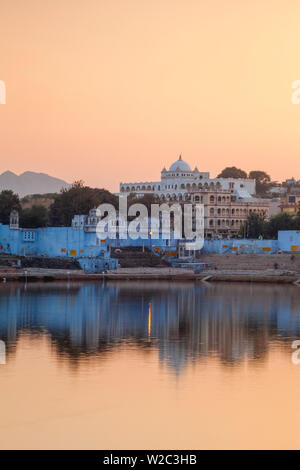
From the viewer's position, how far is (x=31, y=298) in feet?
151

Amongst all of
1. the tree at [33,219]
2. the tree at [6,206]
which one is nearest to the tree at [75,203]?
the tree at [33,219]

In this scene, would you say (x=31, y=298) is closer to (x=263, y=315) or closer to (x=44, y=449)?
(x=263, y=315)

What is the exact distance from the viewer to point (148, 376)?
24.2 m

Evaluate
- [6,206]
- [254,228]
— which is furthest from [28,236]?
[254,228]

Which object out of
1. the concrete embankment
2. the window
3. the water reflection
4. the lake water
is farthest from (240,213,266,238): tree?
the lake water

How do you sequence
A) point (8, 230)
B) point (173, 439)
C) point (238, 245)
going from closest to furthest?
point (173, 439) → point (8, 230) → point (238, 245)

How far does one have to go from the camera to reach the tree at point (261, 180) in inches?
5303

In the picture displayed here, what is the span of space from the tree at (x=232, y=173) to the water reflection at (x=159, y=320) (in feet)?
254

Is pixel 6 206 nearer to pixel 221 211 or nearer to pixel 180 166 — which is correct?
pixel 221 211

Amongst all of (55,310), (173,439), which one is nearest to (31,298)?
(55,310)

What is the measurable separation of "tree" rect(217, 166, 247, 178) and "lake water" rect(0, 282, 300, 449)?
90.0 metres

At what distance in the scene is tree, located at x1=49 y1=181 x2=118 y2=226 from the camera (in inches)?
3164

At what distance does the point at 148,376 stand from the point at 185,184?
275 feet
